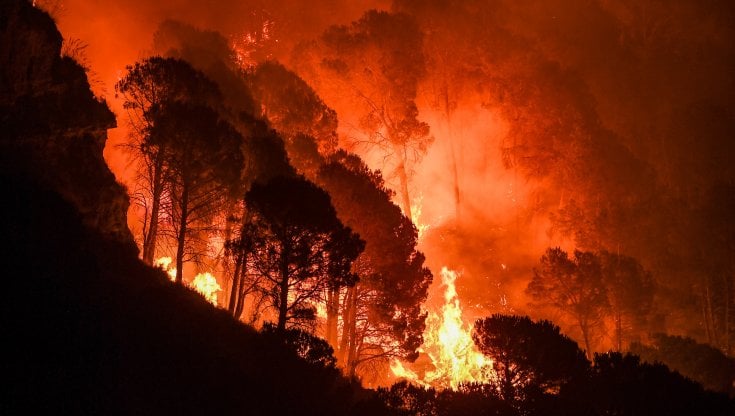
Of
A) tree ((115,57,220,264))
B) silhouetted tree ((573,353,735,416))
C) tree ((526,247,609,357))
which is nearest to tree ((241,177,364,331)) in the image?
tree ((115,57,220,264))

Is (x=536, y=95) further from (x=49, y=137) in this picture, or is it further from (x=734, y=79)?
(x=734, y=79)

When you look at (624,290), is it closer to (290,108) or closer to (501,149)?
(501,149)

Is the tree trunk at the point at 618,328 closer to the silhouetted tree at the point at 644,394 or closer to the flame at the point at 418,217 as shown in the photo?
the flame at the point at 418,217

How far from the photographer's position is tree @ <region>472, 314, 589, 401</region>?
17.1 meters

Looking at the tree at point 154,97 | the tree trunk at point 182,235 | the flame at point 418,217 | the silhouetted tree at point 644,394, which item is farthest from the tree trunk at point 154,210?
the flame at point 418,217

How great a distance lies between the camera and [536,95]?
3322 centimetres

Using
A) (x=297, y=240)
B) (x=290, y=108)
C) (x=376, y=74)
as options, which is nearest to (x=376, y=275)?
(x=297, y=240)

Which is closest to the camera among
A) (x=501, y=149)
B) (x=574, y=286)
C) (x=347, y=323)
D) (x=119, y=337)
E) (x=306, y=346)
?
(x=119, y=337)

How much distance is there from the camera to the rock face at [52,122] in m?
14.9

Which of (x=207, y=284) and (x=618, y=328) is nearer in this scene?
(x=207, y=284)

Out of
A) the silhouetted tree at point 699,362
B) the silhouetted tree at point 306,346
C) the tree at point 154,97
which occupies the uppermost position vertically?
the tree at point 154,97

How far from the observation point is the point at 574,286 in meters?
27.8

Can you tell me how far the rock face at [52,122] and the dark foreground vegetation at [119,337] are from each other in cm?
4

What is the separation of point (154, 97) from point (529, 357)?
48.3ft
